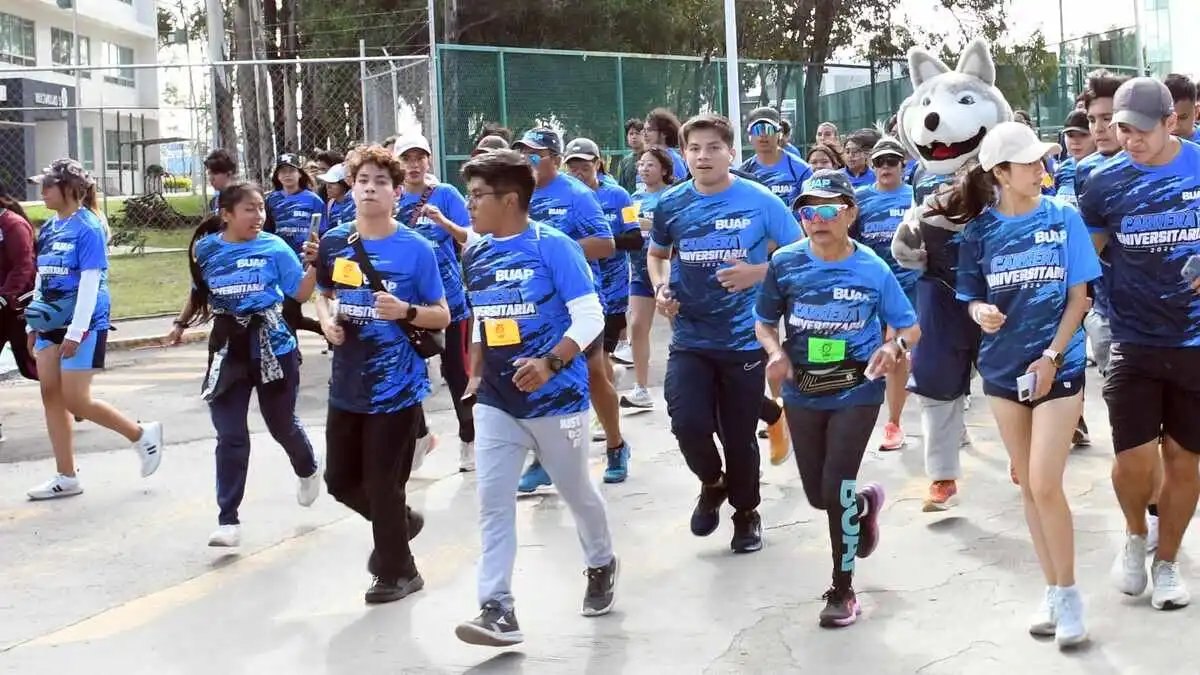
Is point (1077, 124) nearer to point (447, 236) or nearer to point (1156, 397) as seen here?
point (447, 236)

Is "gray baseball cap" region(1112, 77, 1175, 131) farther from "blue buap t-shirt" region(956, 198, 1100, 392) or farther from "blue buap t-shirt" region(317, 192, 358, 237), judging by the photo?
"blue buap t-shirt" region(317, 192, 358, 237)

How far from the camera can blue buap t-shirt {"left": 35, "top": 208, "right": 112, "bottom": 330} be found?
8977 millimetres

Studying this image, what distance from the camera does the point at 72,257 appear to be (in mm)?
9000

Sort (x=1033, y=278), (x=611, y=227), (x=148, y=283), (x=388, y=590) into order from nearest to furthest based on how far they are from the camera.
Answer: (x=1033, y=278) < (x=388, y=590) < (x=611, y=227) < (x=148, y=283)

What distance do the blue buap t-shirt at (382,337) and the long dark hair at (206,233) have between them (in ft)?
Answer: 4.32

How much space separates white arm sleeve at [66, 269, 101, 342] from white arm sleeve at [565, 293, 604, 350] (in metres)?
4.04

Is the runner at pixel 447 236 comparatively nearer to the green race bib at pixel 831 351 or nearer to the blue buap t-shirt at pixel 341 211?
the blue buap t-shirt at pixel 341 211

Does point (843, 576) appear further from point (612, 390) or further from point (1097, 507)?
point (612, 390)

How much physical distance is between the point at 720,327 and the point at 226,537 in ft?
8.80

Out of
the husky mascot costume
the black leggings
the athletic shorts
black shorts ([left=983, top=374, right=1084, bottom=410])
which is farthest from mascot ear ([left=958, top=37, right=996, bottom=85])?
the athletic shorts

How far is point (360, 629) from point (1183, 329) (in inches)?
137

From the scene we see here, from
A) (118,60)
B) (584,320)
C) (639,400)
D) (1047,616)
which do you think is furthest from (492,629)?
(118,60)

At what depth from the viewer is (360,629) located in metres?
6.21

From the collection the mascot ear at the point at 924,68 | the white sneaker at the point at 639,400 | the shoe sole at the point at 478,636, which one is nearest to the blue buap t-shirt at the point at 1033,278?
the shoe sole at the point at 478,636
